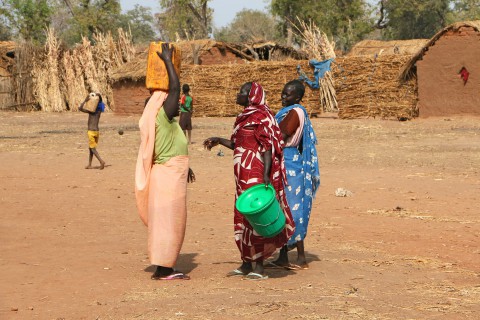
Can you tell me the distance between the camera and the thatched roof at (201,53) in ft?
89.6

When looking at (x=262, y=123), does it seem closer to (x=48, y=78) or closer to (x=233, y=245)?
(x=233, y=245)

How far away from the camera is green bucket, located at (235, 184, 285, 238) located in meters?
5.48

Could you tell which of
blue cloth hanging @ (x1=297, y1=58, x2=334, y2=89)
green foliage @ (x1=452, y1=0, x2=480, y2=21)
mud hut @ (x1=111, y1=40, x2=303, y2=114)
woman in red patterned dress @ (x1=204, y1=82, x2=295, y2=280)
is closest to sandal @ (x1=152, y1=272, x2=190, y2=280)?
woman in red patterned dress @ (x1=204, y1=82, x2=295, y2=280)

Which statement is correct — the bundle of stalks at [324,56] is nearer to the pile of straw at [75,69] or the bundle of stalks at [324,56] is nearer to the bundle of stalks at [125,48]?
the bundle of stalks at [125,48]

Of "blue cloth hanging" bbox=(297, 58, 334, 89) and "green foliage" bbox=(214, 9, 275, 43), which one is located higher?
"green foliage" bbox=(214, 9, 275, 43)

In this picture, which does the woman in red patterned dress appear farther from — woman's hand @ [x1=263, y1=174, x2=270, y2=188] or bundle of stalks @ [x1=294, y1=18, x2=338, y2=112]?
bundle of stalks @ [x1=294, y1=18, x2=338, y2=112]

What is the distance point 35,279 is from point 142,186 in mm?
976

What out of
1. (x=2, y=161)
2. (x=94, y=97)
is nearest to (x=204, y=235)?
(x=94, y=97)

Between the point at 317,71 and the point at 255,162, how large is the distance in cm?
1866

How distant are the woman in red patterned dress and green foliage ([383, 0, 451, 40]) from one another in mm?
43088

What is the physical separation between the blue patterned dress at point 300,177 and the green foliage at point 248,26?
70.5 m

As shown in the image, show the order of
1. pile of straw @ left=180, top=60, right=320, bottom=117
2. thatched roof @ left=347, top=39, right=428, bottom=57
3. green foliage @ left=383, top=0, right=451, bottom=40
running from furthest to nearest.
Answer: green foliage @ left=383, top=0, right=451, bottom=40 < thatched roof @ left=347, top=39, right=428, bottom=57 < pile of straw @ left=180, top=60, right=320, bottom=117

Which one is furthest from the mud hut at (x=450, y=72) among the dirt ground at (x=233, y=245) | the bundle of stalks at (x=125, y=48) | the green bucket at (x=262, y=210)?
the green bucket at (x=262, y=210)

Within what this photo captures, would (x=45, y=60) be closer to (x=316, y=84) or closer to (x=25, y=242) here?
(x=316, y=84)
